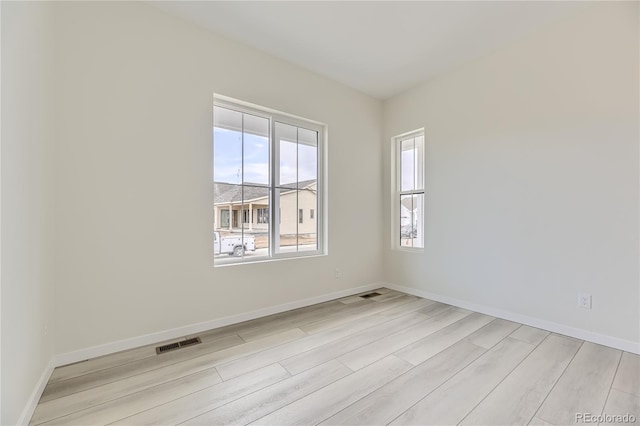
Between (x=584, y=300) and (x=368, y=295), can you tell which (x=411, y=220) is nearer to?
Result: (x=368, y=295)

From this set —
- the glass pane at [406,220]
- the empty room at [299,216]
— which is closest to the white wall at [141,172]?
the empty room at [299,216]

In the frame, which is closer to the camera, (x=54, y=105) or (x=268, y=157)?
(x=54, y=105)

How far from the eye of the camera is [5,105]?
1.23 metres

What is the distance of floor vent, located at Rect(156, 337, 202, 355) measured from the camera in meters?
2.15

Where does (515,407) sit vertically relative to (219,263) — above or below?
below

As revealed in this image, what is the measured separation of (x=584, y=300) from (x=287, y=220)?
114 inches

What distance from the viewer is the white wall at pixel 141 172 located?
77.8 inches

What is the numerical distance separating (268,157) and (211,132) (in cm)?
70

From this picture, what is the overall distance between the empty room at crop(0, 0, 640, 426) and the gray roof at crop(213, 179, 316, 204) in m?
0.02

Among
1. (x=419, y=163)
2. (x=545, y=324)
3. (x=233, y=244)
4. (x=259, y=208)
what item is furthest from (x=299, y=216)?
(x=545, y=324)

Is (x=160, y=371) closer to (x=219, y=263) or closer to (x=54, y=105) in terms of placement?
(x=219, y=263)

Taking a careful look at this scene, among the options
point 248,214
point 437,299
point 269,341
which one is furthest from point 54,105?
point 437,299

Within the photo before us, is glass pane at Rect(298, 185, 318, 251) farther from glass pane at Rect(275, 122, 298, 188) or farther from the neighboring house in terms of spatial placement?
glass pane at Rect(275, 122, 298, 188)

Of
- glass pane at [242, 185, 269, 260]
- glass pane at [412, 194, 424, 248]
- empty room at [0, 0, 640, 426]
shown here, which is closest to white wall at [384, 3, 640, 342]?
empty room at [0, 0, 640, 426]
